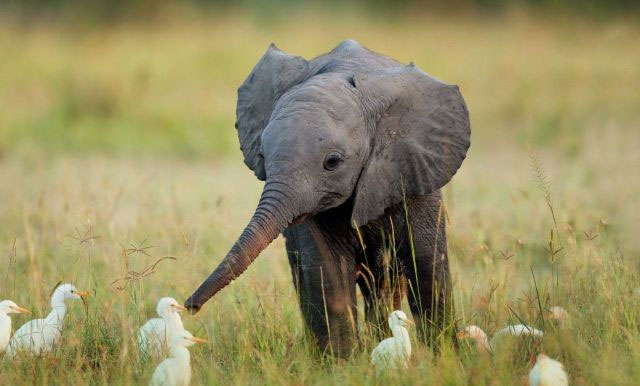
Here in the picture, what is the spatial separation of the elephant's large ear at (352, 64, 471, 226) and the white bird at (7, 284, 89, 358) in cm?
169

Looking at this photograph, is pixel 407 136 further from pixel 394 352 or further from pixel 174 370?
pixel 174 370

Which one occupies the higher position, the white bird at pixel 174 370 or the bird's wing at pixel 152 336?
the bird's wing at pixel 152 336

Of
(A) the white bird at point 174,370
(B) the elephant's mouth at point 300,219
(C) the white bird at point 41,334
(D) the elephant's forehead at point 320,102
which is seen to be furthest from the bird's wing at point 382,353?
(C) the white bird at point 41,334

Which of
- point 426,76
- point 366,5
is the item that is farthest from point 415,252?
point 366,5

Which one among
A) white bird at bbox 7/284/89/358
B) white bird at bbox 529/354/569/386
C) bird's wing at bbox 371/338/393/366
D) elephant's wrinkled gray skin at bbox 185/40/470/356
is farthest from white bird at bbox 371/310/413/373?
white bird at bbox 7/284/89/358

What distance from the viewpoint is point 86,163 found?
1477 cm

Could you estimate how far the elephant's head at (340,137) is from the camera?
5652mm

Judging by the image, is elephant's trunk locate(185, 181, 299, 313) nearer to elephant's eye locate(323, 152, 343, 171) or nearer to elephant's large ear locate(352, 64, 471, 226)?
elephant's eye locate(323, 152, 343, 171)

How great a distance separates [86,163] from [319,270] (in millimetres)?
8956

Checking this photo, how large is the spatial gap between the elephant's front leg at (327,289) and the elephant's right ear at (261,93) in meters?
0.47

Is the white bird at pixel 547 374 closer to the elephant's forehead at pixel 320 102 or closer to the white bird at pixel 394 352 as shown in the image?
the white bird at pixel 394 352

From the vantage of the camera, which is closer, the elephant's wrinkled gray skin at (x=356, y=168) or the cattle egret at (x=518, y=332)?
the elephant's wrinkled gray skin at (x=356, y=168)

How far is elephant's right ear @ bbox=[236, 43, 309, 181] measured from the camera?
6512mm

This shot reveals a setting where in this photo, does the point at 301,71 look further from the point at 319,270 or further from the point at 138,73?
the point at 138,73
